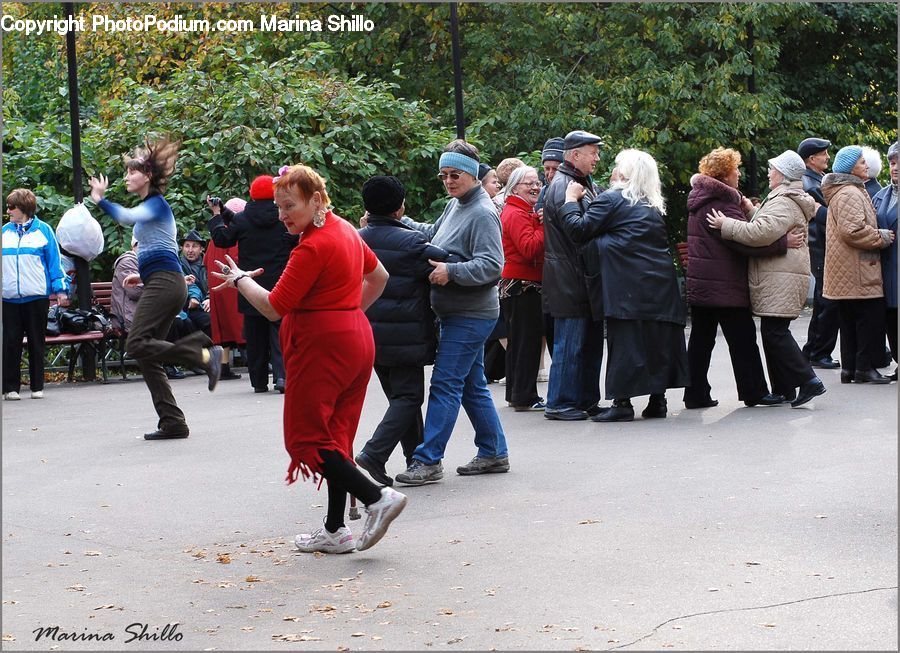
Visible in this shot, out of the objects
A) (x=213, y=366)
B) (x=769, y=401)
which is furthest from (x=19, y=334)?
(x=769, y=401)

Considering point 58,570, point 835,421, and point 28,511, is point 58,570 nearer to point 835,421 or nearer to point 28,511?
point 28,511

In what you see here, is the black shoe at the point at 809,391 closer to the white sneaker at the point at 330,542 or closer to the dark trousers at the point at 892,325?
the dark trousers at the point at 892,325

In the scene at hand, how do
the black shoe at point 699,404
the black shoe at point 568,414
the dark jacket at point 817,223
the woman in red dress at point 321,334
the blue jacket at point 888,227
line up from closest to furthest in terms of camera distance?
the woman in red dress at point 321,334 < the black shoe at point 568,414 < the black shoe at point 699,404 < the blue jacket at point 888,227 < the dark jacket at point 817,223

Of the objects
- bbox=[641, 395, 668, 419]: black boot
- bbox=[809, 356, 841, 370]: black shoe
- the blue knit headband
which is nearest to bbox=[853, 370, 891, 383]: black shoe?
bbox=[809, 356, 841, 370]: black shoe

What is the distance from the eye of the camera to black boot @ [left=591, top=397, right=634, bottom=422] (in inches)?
424

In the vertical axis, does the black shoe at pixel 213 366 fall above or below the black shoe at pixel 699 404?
above

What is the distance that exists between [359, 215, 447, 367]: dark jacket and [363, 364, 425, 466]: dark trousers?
0.36 ft

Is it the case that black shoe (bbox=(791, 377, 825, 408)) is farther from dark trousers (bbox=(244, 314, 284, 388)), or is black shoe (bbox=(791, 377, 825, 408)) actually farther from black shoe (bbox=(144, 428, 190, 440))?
dark trousers (bbox=(244, 314, 284, 388))

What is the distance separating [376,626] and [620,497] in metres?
2.72

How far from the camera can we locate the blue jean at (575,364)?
1075 cm

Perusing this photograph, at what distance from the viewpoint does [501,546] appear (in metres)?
6.64

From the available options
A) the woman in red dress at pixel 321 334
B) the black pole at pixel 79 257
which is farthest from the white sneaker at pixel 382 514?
the black pole at pixel 79 257

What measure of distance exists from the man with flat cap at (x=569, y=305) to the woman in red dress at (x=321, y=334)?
14.3 feet

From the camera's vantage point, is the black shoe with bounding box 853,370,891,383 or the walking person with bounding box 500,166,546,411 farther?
the black shoe with bounding box 853,370,891,383
